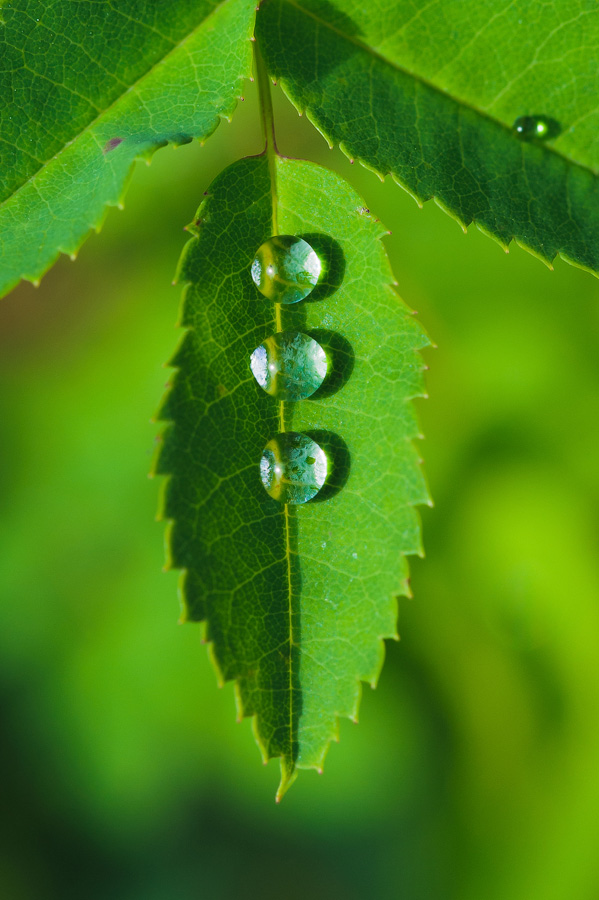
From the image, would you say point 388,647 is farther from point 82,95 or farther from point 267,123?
point 82,95

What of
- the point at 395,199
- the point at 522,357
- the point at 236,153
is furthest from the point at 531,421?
the point at 236,153

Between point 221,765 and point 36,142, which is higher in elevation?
point 36,142

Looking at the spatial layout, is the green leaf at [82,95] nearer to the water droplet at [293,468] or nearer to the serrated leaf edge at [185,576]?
the serrated leaf edge at [185,576]

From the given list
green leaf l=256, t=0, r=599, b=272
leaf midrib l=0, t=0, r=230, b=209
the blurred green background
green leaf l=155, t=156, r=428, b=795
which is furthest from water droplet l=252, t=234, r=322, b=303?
the blurred green background

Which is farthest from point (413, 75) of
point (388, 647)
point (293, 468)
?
point (388, 647)

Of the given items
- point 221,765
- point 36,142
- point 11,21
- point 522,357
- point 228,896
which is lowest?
point 228,896

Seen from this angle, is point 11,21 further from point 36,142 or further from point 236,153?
point 236,153

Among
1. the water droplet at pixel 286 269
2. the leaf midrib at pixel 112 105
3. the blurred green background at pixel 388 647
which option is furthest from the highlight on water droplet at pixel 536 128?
the blurred green background at pixel 388 647
